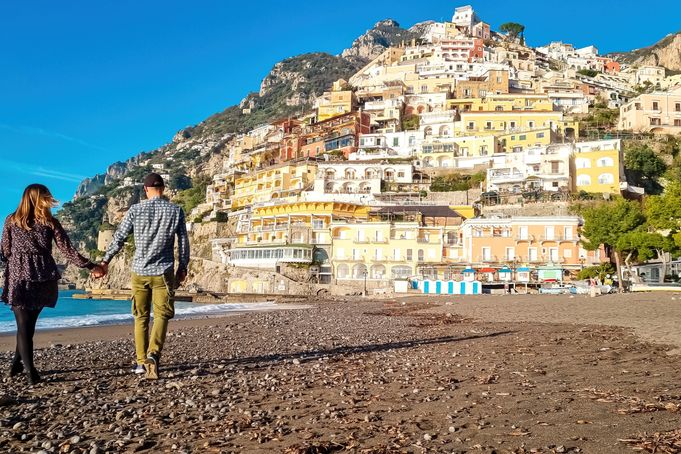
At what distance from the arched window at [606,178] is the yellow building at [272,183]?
32.4 meters

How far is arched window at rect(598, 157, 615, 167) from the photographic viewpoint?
169 ft

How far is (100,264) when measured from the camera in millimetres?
6250

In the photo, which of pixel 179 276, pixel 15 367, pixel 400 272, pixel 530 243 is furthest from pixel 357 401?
pixel 400 272

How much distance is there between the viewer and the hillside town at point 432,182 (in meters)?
46.3

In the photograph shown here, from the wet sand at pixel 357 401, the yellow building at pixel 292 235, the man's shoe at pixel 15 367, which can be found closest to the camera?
the wet sand at pixel 357 401

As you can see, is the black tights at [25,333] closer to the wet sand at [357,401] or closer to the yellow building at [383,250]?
the wet sand at [357,401]

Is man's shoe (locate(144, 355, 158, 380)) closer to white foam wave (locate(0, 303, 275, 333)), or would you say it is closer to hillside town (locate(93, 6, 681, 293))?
white foam wave (locate(0, 303, 275, 333))

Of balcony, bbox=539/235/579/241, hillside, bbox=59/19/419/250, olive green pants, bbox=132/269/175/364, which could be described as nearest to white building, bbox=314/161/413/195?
balcony, bbox=539/235/579/241

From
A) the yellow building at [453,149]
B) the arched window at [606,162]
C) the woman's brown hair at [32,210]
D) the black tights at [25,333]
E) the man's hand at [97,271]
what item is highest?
the yellow building at [453,149]

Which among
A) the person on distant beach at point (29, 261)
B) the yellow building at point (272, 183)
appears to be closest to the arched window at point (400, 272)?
the yellow building at point (272, 183)

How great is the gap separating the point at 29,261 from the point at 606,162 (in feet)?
181

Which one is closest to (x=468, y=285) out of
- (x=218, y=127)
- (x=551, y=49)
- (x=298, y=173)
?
(x=298, y=173)

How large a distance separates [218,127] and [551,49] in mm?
110109

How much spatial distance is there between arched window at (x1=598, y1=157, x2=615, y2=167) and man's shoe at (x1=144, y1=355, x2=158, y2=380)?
54247 millimetres
